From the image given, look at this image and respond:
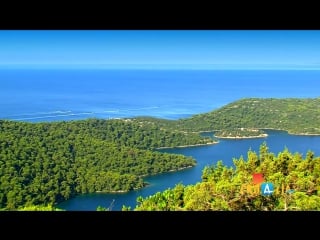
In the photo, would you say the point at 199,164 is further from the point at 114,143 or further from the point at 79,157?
the point at 114,143

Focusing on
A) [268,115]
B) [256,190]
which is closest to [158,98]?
[268,115]

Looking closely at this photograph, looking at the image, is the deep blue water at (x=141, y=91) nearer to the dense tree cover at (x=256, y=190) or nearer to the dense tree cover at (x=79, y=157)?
the dense tree cover at (x=79, y=157)

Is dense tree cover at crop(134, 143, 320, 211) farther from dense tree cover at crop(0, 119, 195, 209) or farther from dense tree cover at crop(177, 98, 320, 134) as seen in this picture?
dense tree cover at crop(177, 98, 320, 134)

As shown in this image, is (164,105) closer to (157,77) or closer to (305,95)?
(157,77)

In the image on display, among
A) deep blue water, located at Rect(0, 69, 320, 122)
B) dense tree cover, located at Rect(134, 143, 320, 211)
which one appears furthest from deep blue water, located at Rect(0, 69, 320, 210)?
dense tree cover, located at Rect(134, 143, 320, 211)

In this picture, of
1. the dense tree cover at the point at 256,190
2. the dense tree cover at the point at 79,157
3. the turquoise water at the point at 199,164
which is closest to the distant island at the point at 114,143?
the dense tree cover at the point at 79,157
